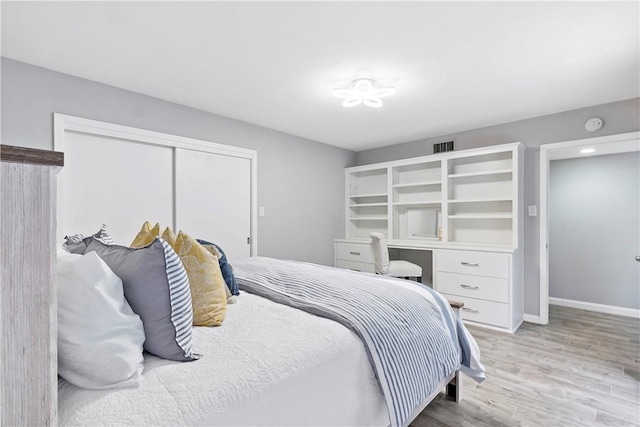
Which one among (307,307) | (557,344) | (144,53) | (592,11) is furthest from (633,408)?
(144,53)

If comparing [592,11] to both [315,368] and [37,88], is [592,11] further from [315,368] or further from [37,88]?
[37,88]

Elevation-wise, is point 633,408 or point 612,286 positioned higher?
point 612,286

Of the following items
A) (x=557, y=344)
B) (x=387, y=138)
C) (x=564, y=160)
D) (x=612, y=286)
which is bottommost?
(x=557, y=344)

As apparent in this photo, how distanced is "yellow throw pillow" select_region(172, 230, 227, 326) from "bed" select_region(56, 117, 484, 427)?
46mm

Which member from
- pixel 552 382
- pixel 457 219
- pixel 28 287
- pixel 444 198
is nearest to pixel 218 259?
pixel 28 287

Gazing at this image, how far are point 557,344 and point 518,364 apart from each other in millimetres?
739

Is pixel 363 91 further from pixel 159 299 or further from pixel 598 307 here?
pixel 598 307

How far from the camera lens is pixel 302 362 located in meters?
1.04

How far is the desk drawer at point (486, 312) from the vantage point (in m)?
3.20

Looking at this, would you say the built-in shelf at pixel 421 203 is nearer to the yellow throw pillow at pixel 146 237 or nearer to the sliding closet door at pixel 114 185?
the sliding closet door at pixel 114 185

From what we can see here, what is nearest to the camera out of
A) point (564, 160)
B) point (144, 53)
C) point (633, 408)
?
point (633, 408)

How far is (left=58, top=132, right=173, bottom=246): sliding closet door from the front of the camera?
246 cm

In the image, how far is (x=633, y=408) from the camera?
190 centimetres

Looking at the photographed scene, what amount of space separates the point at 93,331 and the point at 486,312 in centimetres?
355
